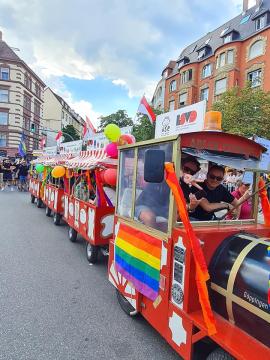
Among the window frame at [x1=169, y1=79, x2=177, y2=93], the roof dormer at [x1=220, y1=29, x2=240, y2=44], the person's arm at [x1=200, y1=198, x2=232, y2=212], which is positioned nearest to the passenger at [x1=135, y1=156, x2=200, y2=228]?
the person's arm at [x1=200, y1=198, x2=232, y2=212]

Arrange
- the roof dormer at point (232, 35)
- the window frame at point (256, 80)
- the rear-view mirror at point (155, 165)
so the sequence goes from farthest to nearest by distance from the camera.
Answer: the roof dormer at point (232, 35), the window frame at point (256, 80), the rear-view mirror at point (155, 165)

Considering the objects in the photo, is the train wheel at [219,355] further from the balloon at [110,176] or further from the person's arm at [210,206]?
the balloon at [110,176]

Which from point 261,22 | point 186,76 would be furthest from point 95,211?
point 186,76

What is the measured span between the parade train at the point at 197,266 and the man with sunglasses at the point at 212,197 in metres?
0.34

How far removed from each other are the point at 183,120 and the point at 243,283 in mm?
2084

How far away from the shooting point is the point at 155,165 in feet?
8.80

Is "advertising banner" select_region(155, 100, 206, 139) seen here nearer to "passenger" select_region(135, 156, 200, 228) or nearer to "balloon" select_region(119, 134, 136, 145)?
"passenger" select_region(135, 156, 200, 228)

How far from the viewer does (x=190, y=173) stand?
11.5 ft

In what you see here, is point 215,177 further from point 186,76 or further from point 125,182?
point 186,76

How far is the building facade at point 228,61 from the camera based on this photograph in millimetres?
27766

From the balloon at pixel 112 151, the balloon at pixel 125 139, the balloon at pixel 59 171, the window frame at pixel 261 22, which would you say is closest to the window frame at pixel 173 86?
the window frame at pixel 261 22

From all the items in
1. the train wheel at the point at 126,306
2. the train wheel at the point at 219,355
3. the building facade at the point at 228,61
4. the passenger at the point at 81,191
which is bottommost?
the train wheel at the point at 126,306

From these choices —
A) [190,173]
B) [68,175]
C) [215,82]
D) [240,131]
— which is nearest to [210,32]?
[215,82]

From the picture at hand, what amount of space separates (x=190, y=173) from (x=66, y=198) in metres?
5.01
